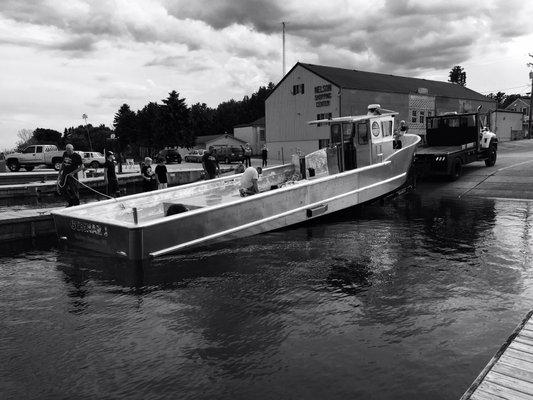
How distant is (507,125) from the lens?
55.2m

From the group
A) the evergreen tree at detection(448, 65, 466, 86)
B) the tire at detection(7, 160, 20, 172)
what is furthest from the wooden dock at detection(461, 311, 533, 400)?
the evergreen tree at detection(448, 65, 466, 86)

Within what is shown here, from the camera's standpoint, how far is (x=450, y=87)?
54.2m

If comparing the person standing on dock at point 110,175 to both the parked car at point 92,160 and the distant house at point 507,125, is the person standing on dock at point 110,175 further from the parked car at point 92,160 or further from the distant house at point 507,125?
the distant house at point 507,125

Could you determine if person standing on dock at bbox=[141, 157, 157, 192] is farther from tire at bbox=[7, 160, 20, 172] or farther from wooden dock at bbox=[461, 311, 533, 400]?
tire at bbox=[7, 160, 20, 172]

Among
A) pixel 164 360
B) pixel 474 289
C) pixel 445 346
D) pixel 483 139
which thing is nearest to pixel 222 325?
pixel 164 360

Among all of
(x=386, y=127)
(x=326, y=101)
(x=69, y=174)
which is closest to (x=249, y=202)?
(x=69, y=174)

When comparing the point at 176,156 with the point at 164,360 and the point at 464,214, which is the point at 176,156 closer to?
the point at 464,214

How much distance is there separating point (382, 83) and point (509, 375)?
4077 centimetres

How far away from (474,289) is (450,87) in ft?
175

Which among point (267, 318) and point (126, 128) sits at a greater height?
point (126, 128)

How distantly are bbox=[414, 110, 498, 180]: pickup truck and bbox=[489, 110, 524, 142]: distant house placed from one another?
35238 millimetres

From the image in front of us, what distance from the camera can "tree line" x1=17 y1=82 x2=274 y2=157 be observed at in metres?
58.4

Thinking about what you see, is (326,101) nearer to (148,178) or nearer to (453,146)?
(453,146)

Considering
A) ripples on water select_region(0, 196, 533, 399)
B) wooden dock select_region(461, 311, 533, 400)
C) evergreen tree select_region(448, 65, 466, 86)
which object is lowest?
ripples on water select_region(0, 196, 533, 399)
